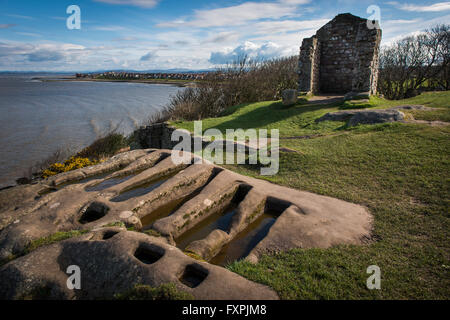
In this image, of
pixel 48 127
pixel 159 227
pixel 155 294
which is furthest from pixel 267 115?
pixel 48 127

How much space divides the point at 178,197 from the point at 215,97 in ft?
48.3

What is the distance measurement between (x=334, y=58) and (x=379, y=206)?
1421 centimetres

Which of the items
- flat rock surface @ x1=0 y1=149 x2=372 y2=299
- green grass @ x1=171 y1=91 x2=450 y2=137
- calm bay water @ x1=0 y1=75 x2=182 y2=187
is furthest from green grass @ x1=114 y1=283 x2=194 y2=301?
calm bay water @ x1=0 y1=75 x2=182 y2=187

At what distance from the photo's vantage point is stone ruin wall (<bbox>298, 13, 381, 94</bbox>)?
15289 millimetres

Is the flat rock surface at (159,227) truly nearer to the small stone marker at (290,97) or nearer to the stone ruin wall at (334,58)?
the small stone marker at (290,97)

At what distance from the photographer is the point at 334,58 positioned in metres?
16.5

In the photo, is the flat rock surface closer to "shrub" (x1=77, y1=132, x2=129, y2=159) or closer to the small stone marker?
"shrub" (x1=77, y1=132, x2=129, y2=159)

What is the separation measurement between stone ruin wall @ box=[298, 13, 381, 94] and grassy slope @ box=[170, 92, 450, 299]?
21.2 ft

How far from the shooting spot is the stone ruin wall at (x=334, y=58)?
1529 centimetres

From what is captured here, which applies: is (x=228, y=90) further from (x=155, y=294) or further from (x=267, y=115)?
(x=155, y=294)

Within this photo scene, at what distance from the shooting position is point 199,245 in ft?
12.8

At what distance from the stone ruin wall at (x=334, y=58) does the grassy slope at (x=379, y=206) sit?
21.2 ft

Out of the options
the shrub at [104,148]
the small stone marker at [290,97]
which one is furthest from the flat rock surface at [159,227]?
the small stone marker at [290,97]
